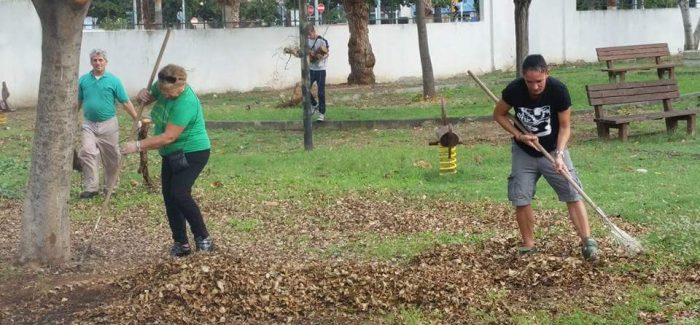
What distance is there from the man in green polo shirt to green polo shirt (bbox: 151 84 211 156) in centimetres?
315

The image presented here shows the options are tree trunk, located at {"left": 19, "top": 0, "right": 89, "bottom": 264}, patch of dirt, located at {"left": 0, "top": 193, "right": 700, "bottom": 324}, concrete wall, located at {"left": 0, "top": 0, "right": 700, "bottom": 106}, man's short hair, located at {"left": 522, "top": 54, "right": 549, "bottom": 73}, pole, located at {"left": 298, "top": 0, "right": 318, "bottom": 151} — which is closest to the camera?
patch of dirt, located at {"left": 0, "top": 193, "right": 700, "bottom": 324}

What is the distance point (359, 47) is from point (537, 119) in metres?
19.9

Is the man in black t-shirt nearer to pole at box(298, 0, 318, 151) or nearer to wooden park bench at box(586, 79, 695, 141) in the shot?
wooden park bench at box(586, 79, 695, 141)

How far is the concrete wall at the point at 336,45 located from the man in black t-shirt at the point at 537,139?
17587mm

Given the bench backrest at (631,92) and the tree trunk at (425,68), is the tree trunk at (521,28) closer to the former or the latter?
the tree trunk at (425,68)

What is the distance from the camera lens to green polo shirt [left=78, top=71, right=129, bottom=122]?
1126cm

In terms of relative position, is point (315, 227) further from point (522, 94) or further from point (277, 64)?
point (277, 64)

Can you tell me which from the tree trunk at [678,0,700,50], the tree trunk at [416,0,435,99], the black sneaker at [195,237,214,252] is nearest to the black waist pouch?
the black sneaker at [195,237,214,252]

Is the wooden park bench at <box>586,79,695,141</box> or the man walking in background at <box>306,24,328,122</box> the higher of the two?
the man walking in background at <box>306,24,328,122</box>

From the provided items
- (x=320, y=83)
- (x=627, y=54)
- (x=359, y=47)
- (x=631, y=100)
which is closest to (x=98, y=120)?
(x=320, y=83)

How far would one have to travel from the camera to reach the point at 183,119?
7.92 metres

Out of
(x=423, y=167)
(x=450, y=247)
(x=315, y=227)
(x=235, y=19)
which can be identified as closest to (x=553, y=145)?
(x=450, y=247)

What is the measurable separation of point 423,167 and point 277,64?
15164 mm

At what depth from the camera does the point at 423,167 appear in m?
12.6
